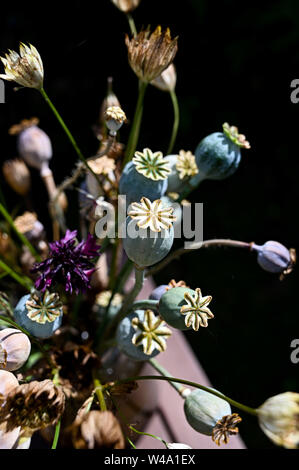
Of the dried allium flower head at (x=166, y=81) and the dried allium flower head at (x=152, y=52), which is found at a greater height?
the dried allium flower head at (x=152, y=52)

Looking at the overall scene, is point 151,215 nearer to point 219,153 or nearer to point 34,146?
point 219,153

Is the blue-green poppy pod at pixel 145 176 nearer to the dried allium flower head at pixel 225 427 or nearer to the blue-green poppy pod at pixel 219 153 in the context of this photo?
the blue-green poppy pod at pixel 219 153

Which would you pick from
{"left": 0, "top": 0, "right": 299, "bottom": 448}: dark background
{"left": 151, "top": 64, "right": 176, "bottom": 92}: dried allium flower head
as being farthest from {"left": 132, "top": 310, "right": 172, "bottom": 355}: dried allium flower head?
{"left": 0, "top": 0, "right": 299, "bottom": 448}: dark background

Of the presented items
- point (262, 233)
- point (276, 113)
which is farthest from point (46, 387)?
point (276, 113)

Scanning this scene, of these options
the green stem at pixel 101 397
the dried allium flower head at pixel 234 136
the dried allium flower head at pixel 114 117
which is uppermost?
the dried allium flower head at pixel 114 117

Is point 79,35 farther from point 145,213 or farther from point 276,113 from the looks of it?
point 276,113

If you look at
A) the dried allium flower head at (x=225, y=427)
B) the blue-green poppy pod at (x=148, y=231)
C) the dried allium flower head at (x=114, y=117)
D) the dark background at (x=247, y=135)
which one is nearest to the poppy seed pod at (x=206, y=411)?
the dried allium flower head at (x=225, y=427)

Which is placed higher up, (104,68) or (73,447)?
(104,68)

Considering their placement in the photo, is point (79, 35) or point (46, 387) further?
point (79, 35)
